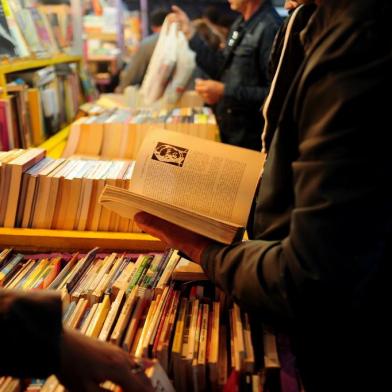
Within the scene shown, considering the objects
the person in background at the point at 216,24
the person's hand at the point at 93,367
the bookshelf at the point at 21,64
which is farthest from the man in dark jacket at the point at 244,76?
the person's hand at the point at 93,367

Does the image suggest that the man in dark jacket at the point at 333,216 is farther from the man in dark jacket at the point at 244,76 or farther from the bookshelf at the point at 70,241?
the man in dark jacket at the point at 244,76

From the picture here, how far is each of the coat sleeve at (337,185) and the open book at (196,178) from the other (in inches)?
11.2

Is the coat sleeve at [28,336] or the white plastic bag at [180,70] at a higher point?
the coat sleeve at [28,336]

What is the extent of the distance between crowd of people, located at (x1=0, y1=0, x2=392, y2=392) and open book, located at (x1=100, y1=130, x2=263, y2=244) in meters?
0.11

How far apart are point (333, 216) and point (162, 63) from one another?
2445 millimetres

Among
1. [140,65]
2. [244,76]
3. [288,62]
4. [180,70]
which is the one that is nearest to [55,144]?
[180,70]

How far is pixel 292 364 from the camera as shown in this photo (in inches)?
34.7

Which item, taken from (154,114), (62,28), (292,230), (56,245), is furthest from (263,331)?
(62,28)

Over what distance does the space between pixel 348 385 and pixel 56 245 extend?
35.4 inches

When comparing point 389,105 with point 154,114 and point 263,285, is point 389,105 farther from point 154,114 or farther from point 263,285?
point 154,114

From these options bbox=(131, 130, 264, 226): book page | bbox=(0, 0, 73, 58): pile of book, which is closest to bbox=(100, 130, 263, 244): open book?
bbox=(131, 130, 264, 226): book page

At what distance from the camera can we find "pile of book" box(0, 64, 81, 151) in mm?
1827

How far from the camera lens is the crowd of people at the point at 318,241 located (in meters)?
0.62

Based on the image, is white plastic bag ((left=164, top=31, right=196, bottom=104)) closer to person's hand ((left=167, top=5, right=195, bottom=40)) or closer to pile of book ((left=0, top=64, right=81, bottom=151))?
person's hand ((left=167, top=5, right=195, bottom=40))
